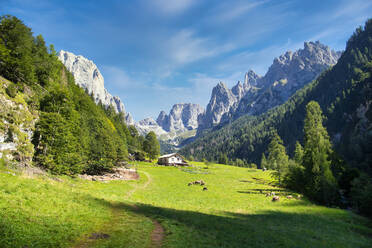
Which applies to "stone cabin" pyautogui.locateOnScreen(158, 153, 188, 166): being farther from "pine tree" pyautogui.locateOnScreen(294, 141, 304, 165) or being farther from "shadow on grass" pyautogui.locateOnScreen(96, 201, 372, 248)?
"shadow on grass" pyautogui.locateOnScreen(96, 201, 372, 248)

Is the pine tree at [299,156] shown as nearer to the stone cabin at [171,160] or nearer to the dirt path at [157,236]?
the dirt path at [157,236]

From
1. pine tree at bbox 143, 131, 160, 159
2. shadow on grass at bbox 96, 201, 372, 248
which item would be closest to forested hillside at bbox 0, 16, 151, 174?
shadow on grass at bbox 96, 201, 372, 248

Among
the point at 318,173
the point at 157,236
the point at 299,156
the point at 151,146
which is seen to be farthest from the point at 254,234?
A: the point at 151,146

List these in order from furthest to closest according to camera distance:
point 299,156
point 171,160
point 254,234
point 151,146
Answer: point 151,146, point 171,160, point 299,156, point 254,234

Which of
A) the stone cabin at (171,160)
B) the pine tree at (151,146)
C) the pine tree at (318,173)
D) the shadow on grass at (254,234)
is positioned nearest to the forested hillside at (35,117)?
the shadow on grass at (254,234)

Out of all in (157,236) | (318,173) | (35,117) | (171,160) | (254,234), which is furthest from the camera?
(171,160)

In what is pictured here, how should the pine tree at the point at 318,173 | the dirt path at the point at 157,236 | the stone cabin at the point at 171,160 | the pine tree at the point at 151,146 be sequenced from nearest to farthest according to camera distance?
the dirt path at the point at 157,236, the pine tree at the point at 318,173, the stone cabin at the point at 171,160, the pine tree at the point at 151,146

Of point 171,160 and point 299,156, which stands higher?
point 299,156

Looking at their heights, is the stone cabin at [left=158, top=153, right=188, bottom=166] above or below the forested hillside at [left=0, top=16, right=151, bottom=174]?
below

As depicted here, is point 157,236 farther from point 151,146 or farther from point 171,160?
point 151,146

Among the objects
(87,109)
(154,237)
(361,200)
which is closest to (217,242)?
(154,237)

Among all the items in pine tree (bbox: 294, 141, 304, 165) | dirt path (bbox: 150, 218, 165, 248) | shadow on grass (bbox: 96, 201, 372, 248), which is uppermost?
pine tree (bbox: 294, 141, 304, 165)

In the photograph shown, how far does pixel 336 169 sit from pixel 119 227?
2197 inches

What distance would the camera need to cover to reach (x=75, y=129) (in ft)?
138
